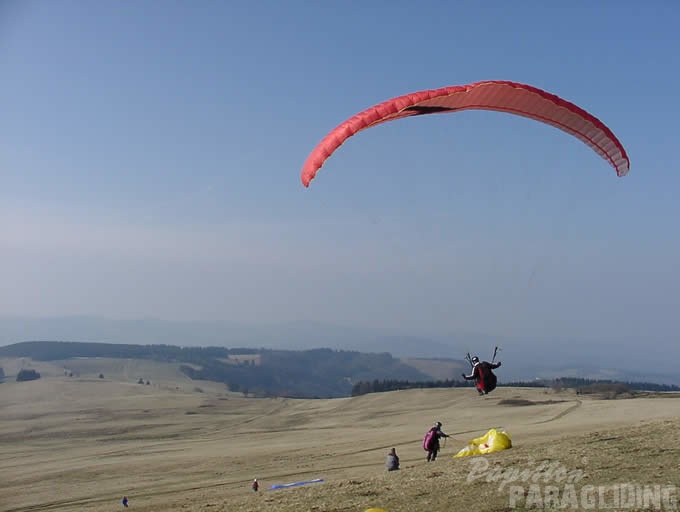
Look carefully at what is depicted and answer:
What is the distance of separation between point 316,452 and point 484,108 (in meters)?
25.1

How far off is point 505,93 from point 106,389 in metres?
120

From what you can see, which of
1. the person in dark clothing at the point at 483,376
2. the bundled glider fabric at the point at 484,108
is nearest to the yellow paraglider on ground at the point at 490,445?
the person in dark clothing at the point at 483,376

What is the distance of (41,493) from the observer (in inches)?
1244

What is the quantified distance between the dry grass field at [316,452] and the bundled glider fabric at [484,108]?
7.64 meters

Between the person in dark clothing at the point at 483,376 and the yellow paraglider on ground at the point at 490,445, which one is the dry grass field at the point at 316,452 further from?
the person in dark clothing at the point at 483,376

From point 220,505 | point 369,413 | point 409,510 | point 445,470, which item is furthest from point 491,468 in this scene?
point 369,413

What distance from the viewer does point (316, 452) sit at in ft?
113

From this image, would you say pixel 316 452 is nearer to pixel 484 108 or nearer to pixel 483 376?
pixel 483 376

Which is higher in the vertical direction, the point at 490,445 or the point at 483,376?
the point at 483,376

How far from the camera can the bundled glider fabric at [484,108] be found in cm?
1388

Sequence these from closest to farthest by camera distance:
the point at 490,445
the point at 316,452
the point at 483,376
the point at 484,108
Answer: the point at 484,108, the point at 483,376, the point at 490,445, the point at 316,452

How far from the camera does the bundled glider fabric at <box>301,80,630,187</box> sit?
45.5 ft

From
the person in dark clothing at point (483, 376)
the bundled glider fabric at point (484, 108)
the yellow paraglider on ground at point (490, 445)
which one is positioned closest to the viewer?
the bundled glider fabric at point (484, 108)

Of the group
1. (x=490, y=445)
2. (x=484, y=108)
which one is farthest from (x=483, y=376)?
(x=484, y=108)
